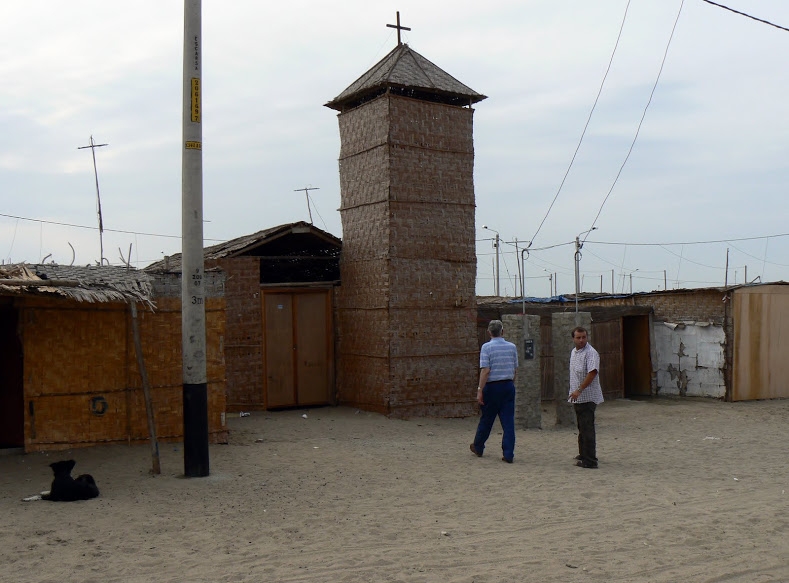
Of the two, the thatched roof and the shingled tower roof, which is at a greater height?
the shingled tower roof

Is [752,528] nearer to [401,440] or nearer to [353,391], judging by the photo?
[401,440]

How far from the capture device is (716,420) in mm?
14164

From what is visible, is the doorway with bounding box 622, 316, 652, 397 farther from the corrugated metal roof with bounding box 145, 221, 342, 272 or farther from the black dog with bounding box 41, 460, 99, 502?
the black dog with bounding box 41, 460, 99, 502

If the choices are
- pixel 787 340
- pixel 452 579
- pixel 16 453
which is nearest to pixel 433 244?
pixel 16 453

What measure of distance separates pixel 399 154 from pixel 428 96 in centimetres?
162

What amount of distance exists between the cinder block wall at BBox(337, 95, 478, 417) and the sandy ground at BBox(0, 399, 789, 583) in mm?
2287

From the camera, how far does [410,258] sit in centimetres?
1330

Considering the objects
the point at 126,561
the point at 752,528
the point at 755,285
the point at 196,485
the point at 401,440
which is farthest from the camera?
the point at 755,285

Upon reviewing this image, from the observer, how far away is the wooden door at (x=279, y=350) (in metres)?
14.0

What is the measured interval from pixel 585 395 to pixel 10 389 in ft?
24.6

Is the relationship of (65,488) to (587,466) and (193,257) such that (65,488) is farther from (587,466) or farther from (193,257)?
(587,466)

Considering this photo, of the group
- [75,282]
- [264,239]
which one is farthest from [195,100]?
[264,239]

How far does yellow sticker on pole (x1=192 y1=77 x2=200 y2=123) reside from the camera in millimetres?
8422

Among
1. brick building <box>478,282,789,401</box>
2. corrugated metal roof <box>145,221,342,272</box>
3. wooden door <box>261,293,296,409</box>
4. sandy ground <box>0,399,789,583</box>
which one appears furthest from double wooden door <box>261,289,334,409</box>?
brick building <box>478,282,789,401</box>
